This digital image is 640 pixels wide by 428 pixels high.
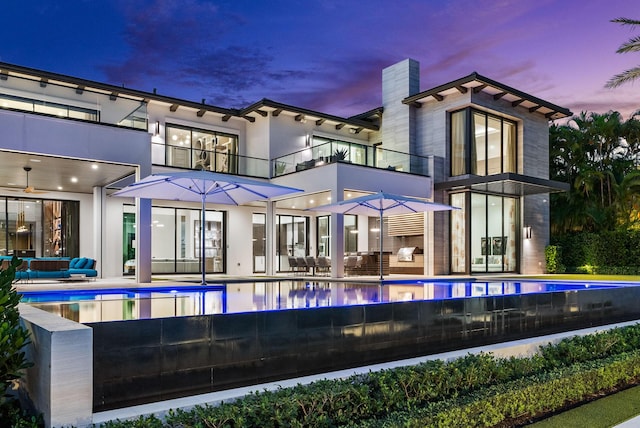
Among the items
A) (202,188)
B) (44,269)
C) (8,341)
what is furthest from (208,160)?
(8,341)

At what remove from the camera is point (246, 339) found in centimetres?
576

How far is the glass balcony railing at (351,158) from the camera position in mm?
20386

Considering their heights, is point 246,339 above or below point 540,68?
below

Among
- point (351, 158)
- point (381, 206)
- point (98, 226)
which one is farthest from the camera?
point (351, 158)

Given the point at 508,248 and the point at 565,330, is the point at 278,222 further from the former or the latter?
the point at 565,330

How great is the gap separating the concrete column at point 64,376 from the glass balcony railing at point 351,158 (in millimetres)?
15784

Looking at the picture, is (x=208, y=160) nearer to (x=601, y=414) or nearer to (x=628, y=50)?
(x=628, y=50)

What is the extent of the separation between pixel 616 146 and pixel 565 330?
89.5ft

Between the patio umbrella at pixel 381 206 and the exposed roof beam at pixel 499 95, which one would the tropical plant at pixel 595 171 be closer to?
the exposed roof beam at pixel 499 95

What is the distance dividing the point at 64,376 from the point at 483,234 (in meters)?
21.2

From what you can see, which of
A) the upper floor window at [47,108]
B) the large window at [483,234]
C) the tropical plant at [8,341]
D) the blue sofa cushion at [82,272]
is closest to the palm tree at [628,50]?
the large window at [483,234]

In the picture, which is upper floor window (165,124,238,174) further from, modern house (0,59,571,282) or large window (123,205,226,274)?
large window (123,205,226,274)

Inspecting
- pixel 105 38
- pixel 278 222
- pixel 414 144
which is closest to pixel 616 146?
pixel 414 144

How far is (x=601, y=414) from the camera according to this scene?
5.70 m
